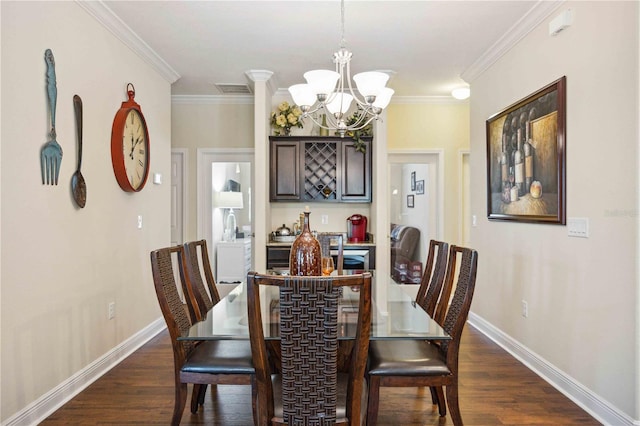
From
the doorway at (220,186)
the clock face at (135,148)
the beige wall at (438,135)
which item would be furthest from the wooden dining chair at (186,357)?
the beige wall at (438,135)

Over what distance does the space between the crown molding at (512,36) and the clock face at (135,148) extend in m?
3.18

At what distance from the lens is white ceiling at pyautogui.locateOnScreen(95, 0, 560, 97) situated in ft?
9.93

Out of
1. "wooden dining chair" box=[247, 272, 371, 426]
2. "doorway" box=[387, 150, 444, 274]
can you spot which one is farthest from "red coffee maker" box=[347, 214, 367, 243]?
"wooden dining chair" box=[247, 272, 371, 426]

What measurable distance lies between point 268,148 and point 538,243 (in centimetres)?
300

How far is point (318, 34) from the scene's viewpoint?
348 cm

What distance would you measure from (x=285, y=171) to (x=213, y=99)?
1.39m

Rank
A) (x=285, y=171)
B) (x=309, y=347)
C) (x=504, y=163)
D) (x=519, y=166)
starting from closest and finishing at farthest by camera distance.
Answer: (x=309, y=347) < (x=519, y=166) < (x=504, y=163) < (x=285, y=171)

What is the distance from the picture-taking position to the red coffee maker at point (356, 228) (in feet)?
16.7

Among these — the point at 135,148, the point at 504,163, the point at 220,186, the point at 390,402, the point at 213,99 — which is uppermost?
the point at 213,99

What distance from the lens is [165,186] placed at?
4340mm

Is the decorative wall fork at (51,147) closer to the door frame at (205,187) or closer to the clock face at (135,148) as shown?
the clock face at (135,148)

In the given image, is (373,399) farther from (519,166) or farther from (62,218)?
(519,166)

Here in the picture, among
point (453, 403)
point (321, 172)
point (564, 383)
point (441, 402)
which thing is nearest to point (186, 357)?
point (453, 403)

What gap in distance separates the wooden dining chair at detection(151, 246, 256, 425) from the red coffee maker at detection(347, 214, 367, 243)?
3.02m
